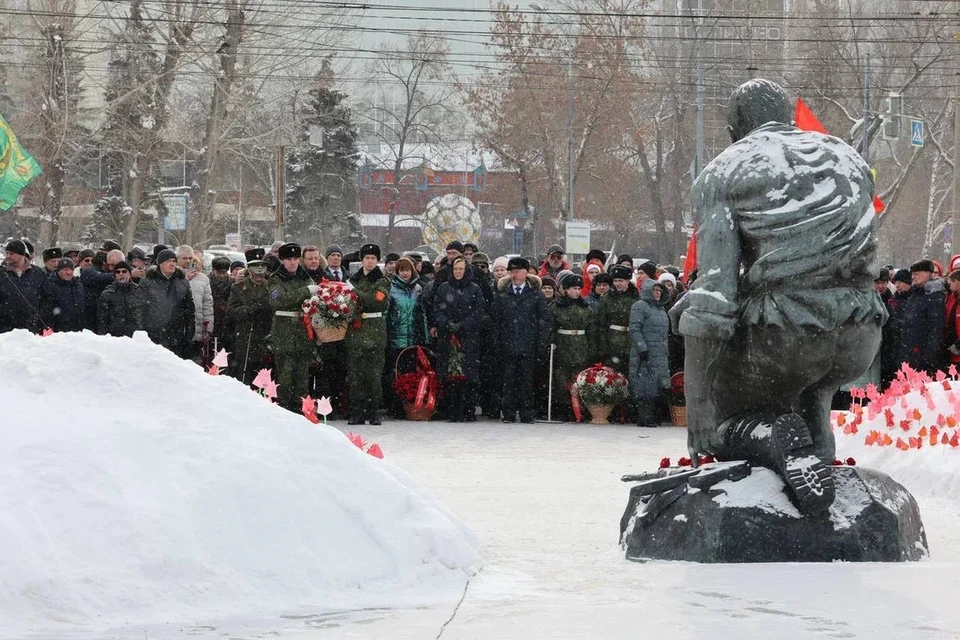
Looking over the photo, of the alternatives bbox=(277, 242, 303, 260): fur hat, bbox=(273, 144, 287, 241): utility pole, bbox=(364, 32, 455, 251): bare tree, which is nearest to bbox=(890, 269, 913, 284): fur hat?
bbox=(277, 242, 303, 260): fur hat

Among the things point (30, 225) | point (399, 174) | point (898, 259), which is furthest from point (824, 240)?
point (898, 259)

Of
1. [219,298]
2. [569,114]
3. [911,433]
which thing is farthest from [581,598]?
[569,114]

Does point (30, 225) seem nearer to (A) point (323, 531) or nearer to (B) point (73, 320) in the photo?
(B) point (73, 320)

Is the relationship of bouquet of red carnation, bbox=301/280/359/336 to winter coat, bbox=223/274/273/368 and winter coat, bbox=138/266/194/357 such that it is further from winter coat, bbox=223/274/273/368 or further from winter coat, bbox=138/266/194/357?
winter coat, bbox=138/266/194/357

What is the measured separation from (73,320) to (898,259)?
7453 centimetres

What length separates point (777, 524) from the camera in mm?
7488

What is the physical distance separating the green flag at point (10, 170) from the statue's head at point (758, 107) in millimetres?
11916

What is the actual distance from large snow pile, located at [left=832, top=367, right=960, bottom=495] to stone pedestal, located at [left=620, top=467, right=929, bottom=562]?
138 inches

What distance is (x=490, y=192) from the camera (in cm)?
6238

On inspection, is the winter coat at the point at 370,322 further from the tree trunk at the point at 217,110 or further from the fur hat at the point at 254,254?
the tree trunk at the point at 217,110

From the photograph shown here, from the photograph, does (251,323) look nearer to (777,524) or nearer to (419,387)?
(419,387)

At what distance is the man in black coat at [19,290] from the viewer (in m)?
17.0

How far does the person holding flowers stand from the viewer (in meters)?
18.0

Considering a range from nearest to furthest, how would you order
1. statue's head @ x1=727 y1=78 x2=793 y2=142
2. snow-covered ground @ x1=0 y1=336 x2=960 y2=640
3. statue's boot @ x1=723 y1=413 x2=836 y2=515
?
snow-covered ground @ x1=0 y1=336 x2=960 y2=640
statue's boot @ x1=723 y1=413 x2=836 y2=515
statue's head @ x1=727 y1=78 x2=793 y2=142
